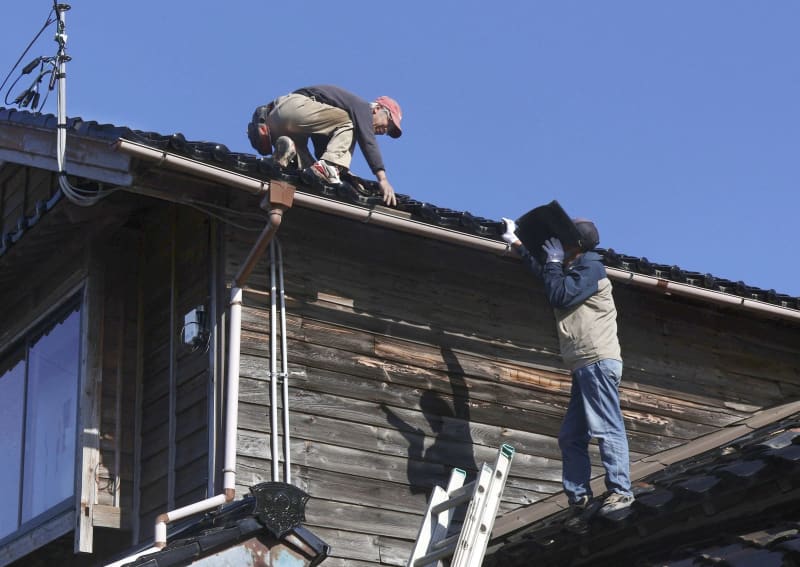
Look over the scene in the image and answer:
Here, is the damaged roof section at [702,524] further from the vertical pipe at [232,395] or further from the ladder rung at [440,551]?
the vertical pipe at [232,395]

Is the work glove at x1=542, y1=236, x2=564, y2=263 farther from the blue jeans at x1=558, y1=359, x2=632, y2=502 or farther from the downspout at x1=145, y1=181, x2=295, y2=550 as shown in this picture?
the downspout at x1=145, y1=181, x2=295, y2=550

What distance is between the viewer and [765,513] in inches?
258

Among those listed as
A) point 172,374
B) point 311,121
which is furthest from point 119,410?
point 311,121

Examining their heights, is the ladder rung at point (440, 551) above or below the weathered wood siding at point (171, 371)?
below

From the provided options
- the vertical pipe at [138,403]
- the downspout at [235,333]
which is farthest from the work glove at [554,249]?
the vertical pipe at [138,403]

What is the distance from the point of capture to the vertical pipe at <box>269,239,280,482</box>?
8242mm

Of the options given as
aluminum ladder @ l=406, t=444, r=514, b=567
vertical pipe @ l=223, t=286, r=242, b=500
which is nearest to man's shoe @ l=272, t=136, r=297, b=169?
vertical pipe @ l=223, t=286, r=242, b=500

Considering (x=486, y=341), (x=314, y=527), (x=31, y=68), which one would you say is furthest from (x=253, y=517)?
(x=31, y=68)

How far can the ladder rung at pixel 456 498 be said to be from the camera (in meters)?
6.82

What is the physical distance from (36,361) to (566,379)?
3.98m

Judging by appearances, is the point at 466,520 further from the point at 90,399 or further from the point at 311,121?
the point at 311,121

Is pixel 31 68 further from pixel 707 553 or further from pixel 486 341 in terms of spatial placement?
pixel 707 553

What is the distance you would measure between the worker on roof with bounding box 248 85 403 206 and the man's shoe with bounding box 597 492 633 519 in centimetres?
332

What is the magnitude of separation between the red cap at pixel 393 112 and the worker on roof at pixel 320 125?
34 cm
